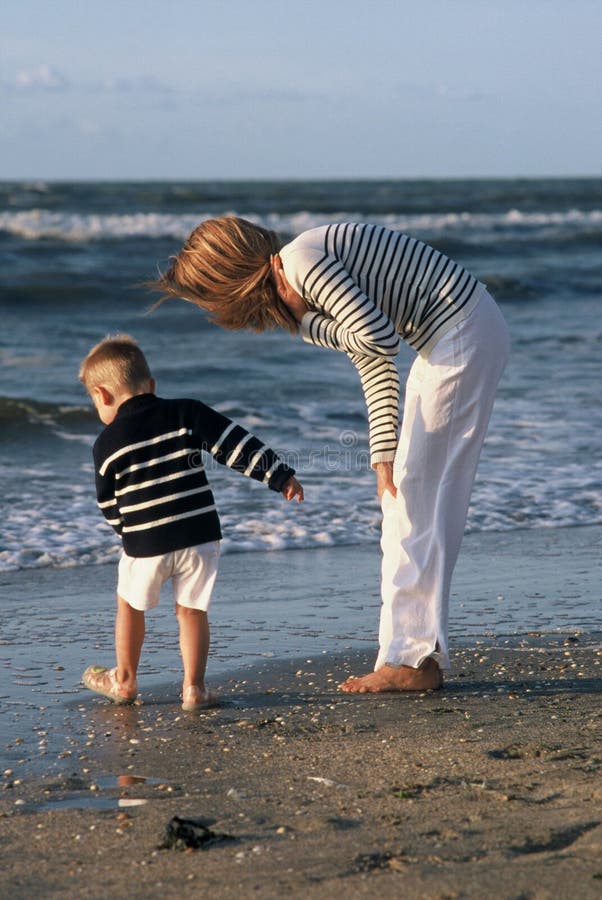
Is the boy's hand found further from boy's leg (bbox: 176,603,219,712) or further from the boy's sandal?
the boy's sandal

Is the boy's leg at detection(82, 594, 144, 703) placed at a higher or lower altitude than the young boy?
lower

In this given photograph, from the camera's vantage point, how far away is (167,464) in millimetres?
3502

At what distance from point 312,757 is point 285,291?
1267 mm

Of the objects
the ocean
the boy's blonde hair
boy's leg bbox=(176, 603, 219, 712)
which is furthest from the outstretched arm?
the ocean

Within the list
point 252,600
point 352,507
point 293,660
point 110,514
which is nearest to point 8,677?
point 110,514

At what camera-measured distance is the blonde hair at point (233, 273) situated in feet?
11.0

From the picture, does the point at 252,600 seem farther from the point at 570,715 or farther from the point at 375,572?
the point at 570,715

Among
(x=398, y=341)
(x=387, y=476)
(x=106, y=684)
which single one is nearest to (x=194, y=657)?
(x=106, y=684)

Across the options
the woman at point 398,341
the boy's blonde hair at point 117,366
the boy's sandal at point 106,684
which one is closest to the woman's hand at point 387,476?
the woman at point 398,341

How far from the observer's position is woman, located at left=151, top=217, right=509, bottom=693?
130 inches

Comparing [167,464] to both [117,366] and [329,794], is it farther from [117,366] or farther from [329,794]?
[329,794]

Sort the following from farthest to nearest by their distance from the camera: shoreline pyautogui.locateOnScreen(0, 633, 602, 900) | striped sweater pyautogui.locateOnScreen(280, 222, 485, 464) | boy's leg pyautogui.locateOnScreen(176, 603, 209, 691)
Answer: boy's leg pyautogui.locateOnScreen(176, 603, 209, 691), striped sweater pyautogui.locateOnScreen(280, 222, 485, 464), shoreline pyautogui.locateOnScreen(0, 633, 602, 900)

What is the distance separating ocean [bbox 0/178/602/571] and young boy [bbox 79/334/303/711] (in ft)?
4.03

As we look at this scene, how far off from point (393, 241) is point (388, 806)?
61.7 inches
